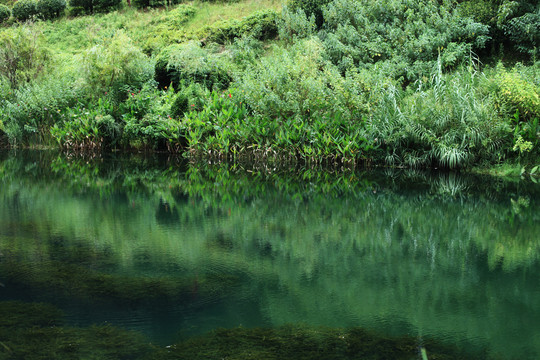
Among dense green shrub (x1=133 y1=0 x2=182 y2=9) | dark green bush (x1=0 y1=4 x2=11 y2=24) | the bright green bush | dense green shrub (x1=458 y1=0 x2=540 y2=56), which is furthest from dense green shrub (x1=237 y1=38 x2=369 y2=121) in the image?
dark green bush (x1=0 y1=4 x2=11 y2=24)

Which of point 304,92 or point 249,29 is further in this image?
point 249,29

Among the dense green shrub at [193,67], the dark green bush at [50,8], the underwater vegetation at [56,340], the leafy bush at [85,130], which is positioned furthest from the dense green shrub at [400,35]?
the dark green bush at [50,8]

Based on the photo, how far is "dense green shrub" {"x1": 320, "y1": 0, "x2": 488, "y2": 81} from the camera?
56.7ft

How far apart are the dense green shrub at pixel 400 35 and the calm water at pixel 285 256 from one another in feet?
20.4

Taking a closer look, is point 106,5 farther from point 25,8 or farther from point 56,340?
point 56,340

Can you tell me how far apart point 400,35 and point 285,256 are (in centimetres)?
1372

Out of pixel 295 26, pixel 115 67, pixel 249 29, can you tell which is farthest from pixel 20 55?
pixel 295 26

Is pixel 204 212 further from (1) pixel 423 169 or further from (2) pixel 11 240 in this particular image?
(1) pixel 423 169

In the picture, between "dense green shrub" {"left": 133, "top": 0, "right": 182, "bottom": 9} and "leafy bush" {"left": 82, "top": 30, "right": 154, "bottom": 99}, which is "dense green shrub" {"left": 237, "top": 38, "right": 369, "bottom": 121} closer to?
"leafy bush" {"left": 82, "top": 30, "right": 154, "bottom": 99}

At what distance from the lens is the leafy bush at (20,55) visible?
74.1 feet


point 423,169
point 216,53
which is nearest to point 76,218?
point 423,169

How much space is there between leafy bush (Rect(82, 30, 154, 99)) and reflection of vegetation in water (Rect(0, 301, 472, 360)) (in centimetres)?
1598

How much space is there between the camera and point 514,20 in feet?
55.0

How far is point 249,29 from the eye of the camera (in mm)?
23688
